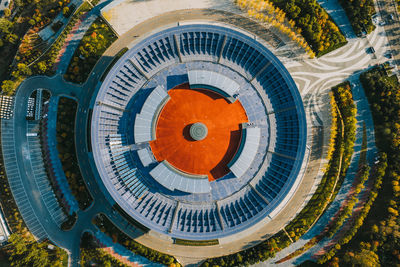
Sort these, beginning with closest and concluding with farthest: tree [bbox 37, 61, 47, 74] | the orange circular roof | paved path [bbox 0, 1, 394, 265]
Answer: the orange circular roof < tree [bbox 37, 61, 47, 74] < paved path [bbox 0, 1, 394, 265]

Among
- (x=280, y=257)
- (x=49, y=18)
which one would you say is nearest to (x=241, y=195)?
(x=280, y=257)

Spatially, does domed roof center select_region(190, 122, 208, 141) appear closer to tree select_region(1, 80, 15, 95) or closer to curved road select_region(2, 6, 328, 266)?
curved road select_region(2, 6, 328, 266)

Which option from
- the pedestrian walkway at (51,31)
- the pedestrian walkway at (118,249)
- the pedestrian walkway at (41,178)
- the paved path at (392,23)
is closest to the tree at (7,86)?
the pedestrian walkway at (41,178)

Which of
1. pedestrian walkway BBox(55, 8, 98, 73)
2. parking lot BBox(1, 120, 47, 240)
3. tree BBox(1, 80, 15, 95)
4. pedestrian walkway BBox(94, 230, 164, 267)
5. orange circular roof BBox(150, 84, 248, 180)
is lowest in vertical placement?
pedestrian walkway BBox(94, 230, 164, 267)

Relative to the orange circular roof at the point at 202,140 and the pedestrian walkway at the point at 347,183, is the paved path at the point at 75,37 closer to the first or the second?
the orange circular roof at the point at 202,140

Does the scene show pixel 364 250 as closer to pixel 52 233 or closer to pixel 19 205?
pixel 52 233

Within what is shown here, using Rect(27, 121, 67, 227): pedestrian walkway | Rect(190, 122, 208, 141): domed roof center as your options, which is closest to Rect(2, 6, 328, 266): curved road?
Rect(27, 121, 67, 227): pedestrian walkway
